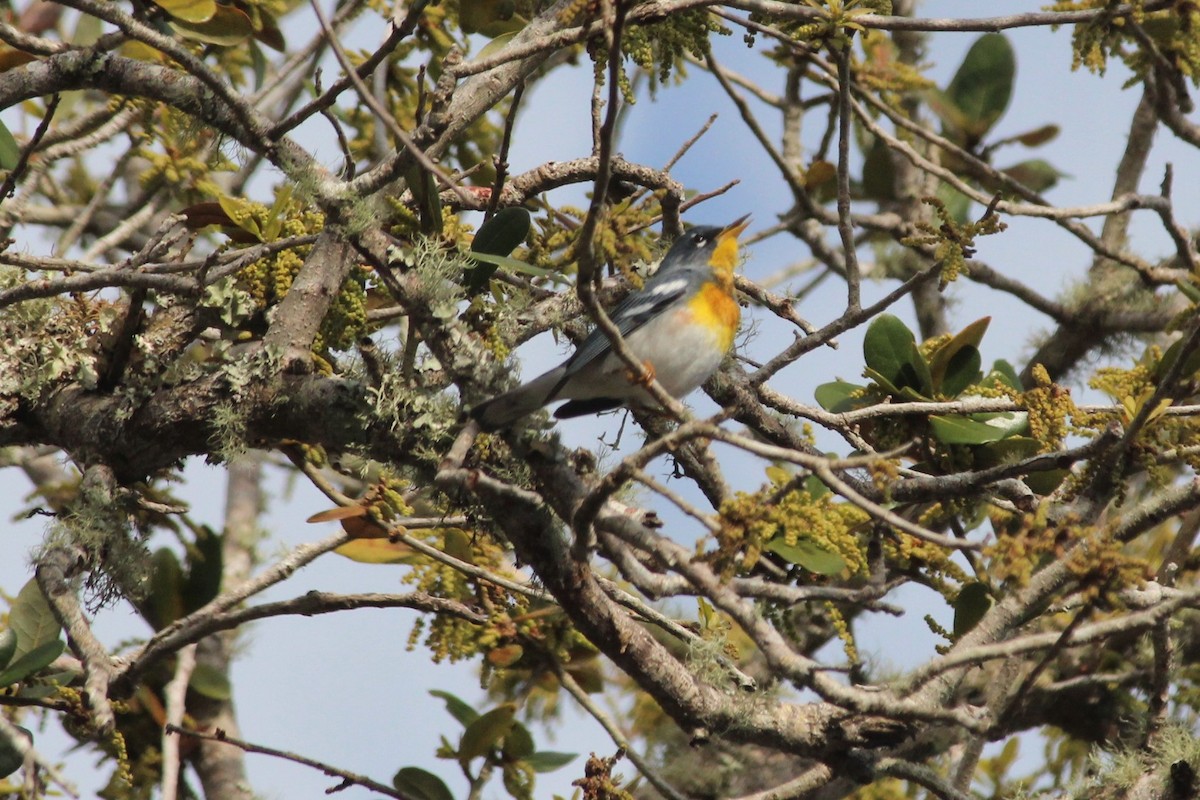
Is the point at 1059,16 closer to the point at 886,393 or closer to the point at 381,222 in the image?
the point at 886,393

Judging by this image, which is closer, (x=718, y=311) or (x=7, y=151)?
(x=7, y=151)

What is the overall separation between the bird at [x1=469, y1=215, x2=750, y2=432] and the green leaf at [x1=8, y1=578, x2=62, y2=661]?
1.75 metres

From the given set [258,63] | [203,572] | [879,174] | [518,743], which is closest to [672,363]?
[518,743]

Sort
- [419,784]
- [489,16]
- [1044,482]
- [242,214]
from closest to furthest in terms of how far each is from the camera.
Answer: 1. [242,214]
2. [1044,482]
3. [419,784]
4. [489,16]

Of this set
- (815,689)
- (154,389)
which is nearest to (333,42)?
(154,389)

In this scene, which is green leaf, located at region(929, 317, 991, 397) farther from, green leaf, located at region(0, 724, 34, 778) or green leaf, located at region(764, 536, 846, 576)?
green leaf, located at region(0, 724, 34, 778)

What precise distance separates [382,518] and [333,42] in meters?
1.88

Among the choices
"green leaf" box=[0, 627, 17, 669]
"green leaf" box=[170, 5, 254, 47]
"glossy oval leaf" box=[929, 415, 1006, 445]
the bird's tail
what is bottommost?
"green leaf" box=[0, 627, 17, 669]

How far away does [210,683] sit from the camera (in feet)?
15.6

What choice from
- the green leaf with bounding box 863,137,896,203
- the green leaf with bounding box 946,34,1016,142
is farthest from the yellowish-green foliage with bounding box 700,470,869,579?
the green leaf with bounding box 863,137,896,203

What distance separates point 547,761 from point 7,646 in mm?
1950

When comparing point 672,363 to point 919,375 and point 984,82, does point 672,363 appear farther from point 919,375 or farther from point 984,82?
point 984,82

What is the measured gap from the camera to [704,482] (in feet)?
12.9

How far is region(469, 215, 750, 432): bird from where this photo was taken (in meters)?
3.72
